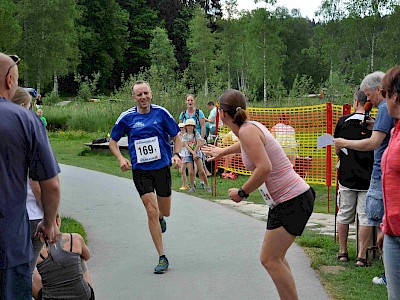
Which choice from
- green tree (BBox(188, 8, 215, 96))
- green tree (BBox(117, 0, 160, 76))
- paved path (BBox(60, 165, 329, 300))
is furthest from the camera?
green tree (BBox(117, 0, 160, 76))

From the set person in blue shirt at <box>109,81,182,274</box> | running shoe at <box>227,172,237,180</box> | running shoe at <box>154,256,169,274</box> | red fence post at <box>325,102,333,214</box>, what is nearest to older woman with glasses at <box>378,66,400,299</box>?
running shoe at <box>154,256,169,274</box>

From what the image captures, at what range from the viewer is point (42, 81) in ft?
230

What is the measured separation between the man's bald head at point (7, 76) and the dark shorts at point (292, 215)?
2.42 m

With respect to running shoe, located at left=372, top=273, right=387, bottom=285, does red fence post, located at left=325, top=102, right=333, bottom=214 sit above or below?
above

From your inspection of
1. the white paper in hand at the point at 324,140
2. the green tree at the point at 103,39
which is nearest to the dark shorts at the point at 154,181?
the white paper in hand at the point at 324,140

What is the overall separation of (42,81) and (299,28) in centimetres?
4202

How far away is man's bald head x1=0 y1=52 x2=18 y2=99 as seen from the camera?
392cm

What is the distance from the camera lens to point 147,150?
8.23 meters

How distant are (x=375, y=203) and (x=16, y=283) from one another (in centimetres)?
405

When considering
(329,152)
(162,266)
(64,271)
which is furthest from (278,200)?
(329,152)

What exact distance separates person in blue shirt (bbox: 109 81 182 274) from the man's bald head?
416 centimetres

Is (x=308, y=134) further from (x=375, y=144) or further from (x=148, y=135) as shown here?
(x=375, y=144)

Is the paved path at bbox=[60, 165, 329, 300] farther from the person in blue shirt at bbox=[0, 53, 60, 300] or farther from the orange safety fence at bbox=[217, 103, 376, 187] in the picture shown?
the person in blue shirt at bbox=[0, 53, 60, 300]

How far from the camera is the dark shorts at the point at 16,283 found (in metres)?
3.79
